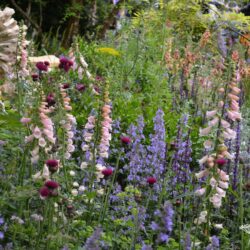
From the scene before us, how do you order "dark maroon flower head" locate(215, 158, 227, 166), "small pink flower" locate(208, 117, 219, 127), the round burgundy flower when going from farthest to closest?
"small pink flower" locate(208, 117, 219, 127) → "dark maroon flower head" locate(215, 158, 227, 166) → the round burgundy flower

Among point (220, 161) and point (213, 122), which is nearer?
point (220, 161)

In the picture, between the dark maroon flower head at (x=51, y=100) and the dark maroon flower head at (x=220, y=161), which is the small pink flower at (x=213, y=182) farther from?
the dark maroon flower head at (x=51, y=100)

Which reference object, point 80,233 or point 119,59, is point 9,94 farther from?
point 119,59

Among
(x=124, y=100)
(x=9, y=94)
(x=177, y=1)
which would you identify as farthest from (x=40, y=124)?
(x=177, y=1)

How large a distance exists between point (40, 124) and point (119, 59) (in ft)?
15.7

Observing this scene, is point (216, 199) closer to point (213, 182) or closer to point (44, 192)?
point (213, 182)

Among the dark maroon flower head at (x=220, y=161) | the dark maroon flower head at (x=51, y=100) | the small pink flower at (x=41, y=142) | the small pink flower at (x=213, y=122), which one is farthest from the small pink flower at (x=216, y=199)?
the dark maroon flower head at (x=51, y=100)

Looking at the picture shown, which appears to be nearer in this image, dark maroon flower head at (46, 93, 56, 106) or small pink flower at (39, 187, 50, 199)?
small pink flower at (39, 187, 50, 199)

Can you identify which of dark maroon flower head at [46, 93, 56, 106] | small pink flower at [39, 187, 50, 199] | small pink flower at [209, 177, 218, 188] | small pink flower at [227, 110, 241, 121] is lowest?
small pink flower at [39, 187, 50, 199]

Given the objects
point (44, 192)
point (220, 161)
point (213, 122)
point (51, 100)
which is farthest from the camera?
point (51, 100)

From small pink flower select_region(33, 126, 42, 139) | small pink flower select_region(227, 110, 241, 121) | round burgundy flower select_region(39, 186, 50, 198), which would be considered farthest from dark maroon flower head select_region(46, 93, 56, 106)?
small pink flower select_region(227, 110, 241, 121)

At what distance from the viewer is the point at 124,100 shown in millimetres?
5637

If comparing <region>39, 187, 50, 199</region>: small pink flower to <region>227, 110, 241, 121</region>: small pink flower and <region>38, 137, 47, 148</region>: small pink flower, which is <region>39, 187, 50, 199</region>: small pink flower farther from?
<region>227, 110, 241, 121</region>: small pink flower

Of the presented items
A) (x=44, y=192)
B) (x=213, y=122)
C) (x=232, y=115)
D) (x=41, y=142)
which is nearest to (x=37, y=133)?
(x=41, y=142)
